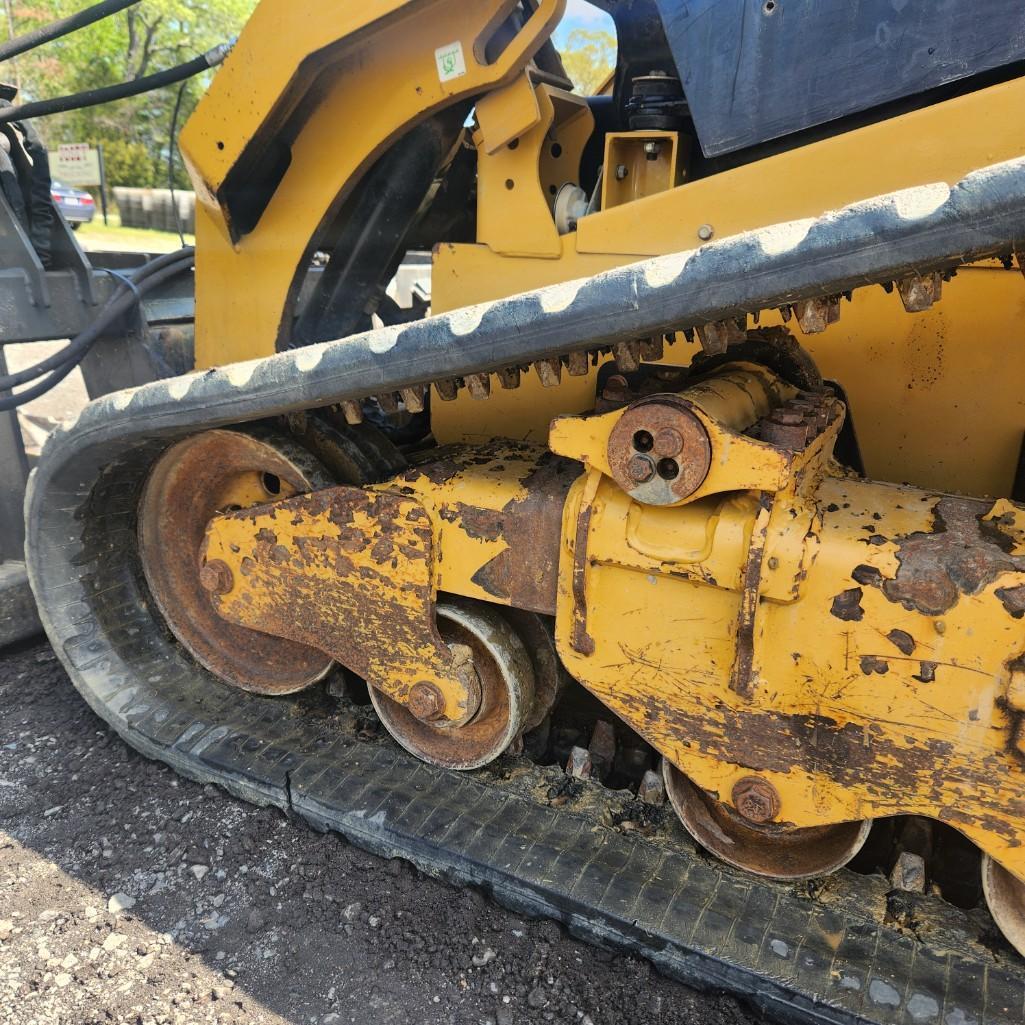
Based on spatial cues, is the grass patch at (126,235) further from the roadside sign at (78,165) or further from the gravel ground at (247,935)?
the gravel ground at (247,935)

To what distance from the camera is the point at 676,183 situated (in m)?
1.78

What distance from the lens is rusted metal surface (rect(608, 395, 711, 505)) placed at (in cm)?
133

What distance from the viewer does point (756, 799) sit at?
58.1 inches

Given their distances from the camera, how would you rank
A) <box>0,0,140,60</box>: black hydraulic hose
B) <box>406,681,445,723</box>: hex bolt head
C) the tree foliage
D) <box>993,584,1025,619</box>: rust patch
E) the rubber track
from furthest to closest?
1. the tree foliage
2. <box>0,0,140,60</box>: black hydraulic hose
3. <box>406,681,445,723</box>: hex bolt head
4. <box>993,584,1025,619</box>: rust patch
5. the rubber track

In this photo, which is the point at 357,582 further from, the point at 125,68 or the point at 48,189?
the point at 125,68

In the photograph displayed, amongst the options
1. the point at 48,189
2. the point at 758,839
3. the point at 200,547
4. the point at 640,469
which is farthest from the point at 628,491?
the point at 48,189

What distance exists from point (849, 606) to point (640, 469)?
0.38 m

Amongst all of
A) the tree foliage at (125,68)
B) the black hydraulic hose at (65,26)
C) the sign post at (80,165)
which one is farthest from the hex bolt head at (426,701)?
the tree foliage at (125,68)

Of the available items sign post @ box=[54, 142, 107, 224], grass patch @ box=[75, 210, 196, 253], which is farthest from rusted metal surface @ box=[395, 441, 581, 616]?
grass patch @ box=[75, 210, 196, 253]

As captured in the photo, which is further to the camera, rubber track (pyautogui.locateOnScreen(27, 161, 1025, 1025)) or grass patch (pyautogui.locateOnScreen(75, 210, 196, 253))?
grass patch (pyautogui.locateOnScreen(75, 210, 196, 253))

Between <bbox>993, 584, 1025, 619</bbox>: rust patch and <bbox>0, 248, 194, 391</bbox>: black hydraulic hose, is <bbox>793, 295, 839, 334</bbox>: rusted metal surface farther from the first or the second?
<bbox>0, 248, 194, 391</bbox>: black hydraulic hose

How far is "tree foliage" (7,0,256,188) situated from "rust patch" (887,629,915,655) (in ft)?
69.0

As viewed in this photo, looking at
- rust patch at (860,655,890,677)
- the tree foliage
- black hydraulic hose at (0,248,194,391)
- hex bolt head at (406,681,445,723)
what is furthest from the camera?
the tree foliage

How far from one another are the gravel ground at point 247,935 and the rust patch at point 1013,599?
0.83 meters
